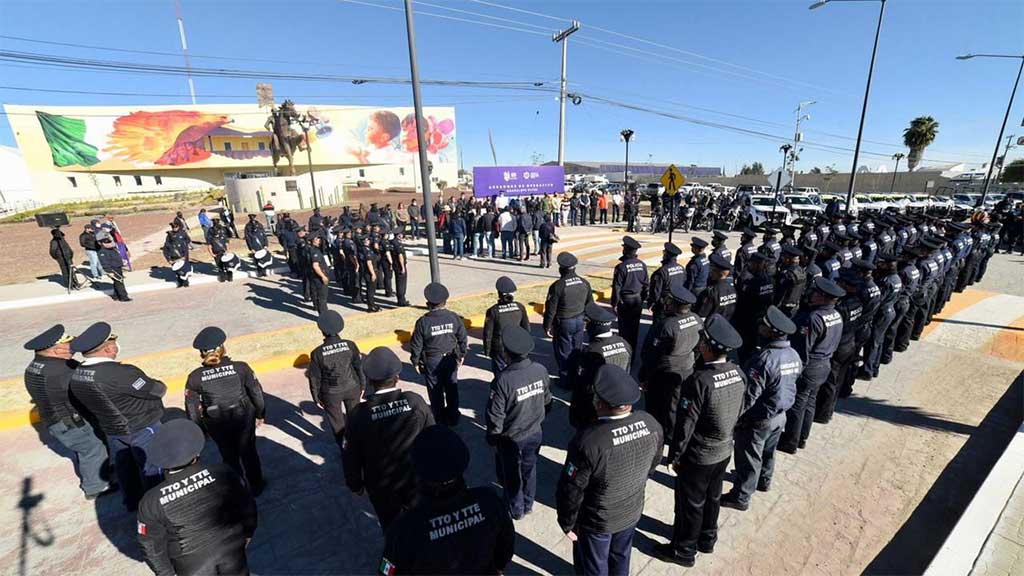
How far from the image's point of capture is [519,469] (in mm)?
3684

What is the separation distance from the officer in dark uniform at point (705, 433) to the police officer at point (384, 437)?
78.5 inches

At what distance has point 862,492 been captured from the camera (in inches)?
161

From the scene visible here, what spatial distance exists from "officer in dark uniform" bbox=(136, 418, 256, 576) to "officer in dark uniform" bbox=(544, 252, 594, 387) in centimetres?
401

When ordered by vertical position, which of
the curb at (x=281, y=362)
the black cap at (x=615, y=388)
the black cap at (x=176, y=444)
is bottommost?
the curb at (x=281, y=362)

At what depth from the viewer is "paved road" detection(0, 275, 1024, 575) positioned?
135 inches

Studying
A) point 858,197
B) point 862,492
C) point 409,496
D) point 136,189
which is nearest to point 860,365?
point 862,492

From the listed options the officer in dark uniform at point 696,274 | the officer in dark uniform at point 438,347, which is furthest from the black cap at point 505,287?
the officer in dark uniform at point 696,274

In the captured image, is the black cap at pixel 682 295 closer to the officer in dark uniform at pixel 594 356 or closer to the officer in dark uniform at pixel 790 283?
the officer in dark uniform at pixel 594 356

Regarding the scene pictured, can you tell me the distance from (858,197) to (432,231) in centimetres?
3642

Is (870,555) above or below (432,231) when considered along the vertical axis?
below

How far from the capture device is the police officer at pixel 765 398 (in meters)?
3.58

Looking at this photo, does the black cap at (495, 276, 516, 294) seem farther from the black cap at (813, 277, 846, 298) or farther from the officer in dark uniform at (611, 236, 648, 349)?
the black cap at (813, 277, 846, 298)

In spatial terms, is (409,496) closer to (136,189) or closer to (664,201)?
(664,201)

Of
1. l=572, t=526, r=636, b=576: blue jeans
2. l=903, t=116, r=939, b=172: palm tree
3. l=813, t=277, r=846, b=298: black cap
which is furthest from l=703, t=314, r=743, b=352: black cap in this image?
l=903, t=116, r=939, b=172: palm tree
